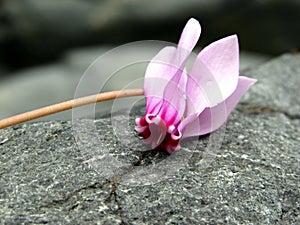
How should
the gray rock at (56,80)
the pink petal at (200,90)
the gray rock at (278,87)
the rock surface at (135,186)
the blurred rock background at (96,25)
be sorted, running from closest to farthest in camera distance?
the rock surface at (135,186)
the pink petal at (200,90)
the gray rock at (278,87)
the gray rock at (56,80)
the blurred rock background at (96,25)

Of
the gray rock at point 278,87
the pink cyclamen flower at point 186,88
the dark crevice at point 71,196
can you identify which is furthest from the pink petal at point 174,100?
the gray rock at point 278,87

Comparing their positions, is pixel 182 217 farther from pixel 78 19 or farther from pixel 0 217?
pixel 78 19

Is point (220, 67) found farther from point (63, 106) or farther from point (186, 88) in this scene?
point (63, 106)

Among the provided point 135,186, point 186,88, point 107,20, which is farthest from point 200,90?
point 107,20

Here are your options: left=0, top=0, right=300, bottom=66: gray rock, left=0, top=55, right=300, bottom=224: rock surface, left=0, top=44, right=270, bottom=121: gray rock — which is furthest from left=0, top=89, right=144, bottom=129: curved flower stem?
left=0, top=0, right=300, bottom=66: gray rock

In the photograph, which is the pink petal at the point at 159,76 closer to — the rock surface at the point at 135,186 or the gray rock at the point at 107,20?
the rock surface at the point at 135,186

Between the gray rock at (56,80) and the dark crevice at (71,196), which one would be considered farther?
the gray rock at (56,80)

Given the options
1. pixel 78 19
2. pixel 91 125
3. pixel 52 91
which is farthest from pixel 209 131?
pixel 78 19
